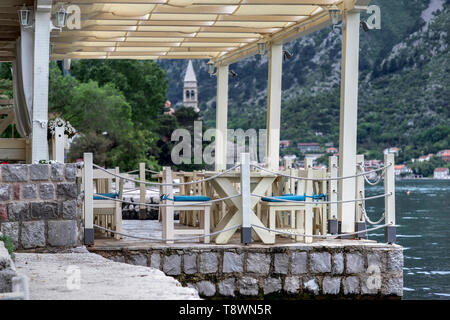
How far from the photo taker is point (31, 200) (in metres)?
7.13

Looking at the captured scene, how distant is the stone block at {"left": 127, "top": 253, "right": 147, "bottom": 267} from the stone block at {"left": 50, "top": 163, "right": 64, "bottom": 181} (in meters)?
1.02

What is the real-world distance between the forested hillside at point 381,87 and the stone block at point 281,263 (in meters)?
53.5

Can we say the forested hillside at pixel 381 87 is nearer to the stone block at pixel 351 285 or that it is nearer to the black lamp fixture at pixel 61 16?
the black lamp fixture at pixel 61 16

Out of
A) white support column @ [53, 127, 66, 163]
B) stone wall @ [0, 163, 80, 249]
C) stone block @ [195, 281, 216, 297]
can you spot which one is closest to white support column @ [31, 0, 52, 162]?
white support column @ [53, 127, 66, 163]

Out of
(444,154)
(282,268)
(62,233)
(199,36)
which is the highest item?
(199,36)

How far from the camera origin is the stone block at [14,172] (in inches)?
279

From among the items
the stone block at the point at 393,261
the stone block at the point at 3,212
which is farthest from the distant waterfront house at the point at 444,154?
the stone block at the point at 3,212

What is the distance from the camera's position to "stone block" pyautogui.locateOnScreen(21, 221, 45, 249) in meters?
7.10

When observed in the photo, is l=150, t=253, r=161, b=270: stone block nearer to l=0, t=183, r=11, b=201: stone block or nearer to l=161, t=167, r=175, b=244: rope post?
l=161, t=167, r=175, b=244: rope post

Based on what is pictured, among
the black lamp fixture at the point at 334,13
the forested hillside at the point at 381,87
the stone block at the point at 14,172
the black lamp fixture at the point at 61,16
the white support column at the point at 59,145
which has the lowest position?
the stone block at the point at 14,172

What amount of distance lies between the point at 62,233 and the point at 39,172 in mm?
600

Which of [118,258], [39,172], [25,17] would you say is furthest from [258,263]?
[25,17]

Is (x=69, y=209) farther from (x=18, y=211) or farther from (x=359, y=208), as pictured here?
(x=359, y=208)

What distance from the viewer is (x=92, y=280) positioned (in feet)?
17.1
